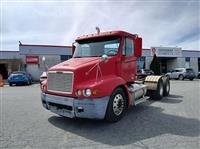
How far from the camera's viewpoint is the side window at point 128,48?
6.36 metres

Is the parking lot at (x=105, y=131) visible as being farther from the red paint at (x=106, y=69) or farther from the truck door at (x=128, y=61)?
the truck door at (x=128, y=61)

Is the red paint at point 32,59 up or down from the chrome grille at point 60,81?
up

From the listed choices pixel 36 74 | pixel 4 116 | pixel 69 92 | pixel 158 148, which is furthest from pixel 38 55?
pixel 158 148

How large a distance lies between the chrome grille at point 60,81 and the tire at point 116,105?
1188 mm

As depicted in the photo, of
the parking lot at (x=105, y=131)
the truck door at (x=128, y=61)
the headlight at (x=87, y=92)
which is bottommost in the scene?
the parking lot at (x=105, y=131)

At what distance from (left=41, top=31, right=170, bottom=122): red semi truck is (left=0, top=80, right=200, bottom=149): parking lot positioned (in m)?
0.43

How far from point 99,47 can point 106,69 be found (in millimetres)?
1017

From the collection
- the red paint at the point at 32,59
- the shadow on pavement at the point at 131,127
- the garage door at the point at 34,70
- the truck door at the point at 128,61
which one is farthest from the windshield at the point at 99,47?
the garage door at the point at 34,70

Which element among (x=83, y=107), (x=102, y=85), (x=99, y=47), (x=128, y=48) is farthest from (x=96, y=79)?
(x=128, y=48)

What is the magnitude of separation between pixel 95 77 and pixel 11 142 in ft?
8.29

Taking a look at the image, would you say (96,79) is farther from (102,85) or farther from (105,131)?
(105,131)

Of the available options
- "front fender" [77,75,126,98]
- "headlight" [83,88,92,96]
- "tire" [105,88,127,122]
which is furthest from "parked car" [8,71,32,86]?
"headlight" [83,88,92,96]

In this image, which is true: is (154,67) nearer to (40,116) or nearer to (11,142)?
(40,116)

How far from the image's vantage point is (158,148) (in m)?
3.87
